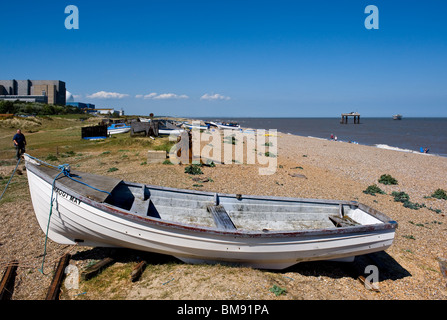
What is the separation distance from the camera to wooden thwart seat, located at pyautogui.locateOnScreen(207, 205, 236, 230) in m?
6.92

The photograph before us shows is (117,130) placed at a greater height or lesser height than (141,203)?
greater

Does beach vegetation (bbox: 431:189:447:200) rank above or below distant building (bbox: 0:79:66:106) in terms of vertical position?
below

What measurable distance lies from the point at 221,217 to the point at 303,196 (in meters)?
6.65

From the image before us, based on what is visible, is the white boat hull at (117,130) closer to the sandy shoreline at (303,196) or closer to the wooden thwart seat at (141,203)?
the sandy shoreline at (303,196)

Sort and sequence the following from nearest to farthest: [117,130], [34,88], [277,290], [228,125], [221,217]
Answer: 1. [277,290]
2. [221,217]
3. [117,130]
4. [228,125]
5. [34,88]

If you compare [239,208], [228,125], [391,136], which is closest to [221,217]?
[239,208]

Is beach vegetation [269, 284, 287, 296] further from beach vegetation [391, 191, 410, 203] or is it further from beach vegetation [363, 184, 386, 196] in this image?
beach vegetation [363, 184, 386, 196]

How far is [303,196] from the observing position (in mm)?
12820

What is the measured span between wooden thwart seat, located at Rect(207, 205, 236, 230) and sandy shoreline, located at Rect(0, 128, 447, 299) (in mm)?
1201

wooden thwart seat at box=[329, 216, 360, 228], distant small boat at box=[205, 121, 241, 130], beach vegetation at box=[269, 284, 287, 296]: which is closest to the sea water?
distant small boat at box=[205, 121, 241, 130]

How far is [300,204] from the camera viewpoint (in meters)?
8.27

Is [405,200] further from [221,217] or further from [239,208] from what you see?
[221,217]

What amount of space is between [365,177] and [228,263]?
600 inches
